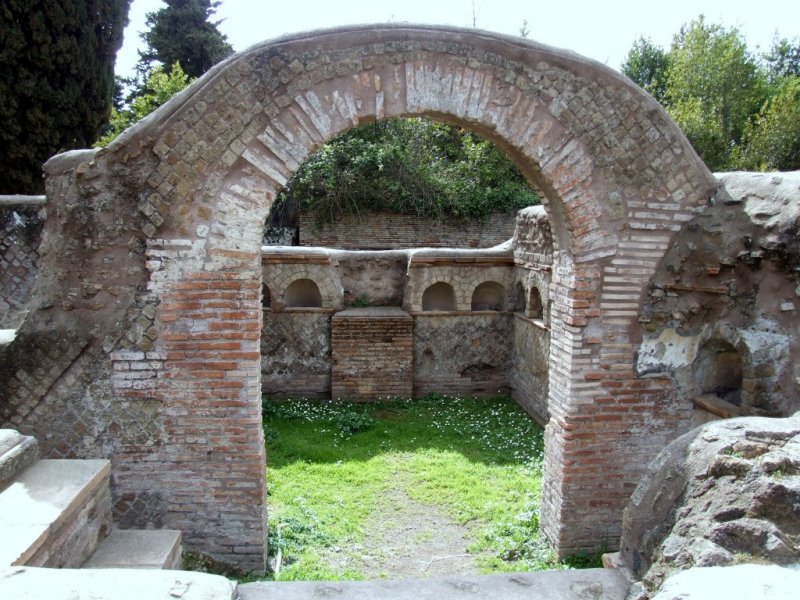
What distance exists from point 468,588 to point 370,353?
6.13 metres

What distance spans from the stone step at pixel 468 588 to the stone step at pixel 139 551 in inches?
32.7

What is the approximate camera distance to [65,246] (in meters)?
3.91

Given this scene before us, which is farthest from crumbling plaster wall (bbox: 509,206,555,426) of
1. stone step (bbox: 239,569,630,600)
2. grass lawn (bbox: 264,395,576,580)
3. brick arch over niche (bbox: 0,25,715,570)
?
stone step (bbox: 239,569,630,600)

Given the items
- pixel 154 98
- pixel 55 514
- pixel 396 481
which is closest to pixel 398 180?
pixel 154 98

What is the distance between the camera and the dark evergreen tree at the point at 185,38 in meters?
18.5

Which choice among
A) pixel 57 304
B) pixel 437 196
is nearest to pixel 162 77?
pixel 437 196

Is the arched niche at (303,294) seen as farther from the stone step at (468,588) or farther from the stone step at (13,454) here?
the stone step at (468,588)

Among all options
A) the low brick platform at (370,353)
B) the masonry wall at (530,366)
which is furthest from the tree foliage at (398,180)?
the masonry wall at (530,366)

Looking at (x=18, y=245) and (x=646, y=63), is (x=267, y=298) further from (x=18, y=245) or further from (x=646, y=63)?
(x=646, y=63)

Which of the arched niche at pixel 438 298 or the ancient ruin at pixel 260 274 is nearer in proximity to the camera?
the ancient ruin at pixel 260 274

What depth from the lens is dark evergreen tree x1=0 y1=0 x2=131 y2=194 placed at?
30.1ft

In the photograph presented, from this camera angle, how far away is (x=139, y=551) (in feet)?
11.0

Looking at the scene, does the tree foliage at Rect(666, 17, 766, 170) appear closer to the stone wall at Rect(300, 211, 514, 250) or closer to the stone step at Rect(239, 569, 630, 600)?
the stone wall at Rect(300, 211, 514, 250)

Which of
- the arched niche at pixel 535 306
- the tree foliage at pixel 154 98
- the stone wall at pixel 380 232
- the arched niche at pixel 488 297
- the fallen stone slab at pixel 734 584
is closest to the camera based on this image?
the fallen stone slab at pixel 734 584
